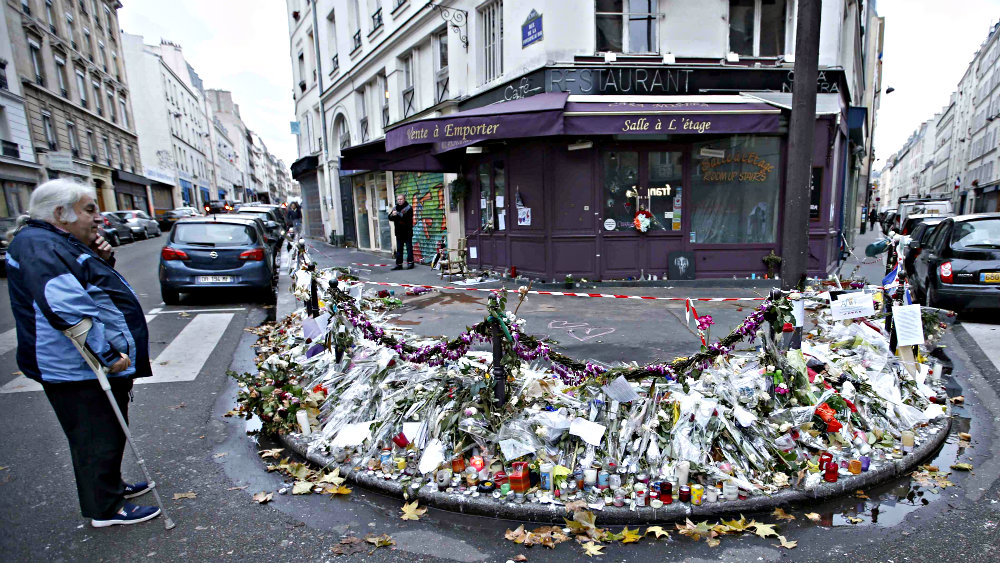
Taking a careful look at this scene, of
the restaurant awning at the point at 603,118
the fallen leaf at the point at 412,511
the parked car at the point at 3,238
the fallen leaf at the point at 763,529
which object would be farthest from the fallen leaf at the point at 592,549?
the parked car at the point at 3,238

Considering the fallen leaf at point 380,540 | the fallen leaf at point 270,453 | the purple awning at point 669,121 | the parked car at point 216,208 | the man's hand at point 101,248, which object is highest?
the purple awning at point 669,121

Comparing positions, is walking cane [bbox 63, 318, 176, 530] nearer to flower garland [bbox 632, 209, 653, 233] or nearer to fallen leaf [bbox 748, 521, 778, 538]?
fallen leaf [bbox 748, 521, 778, 538]

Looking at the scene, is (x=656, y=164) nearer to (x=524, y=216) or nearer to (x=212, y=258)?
(x=524, y=216)

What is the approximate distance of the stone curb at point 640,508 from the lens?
3.04 meters

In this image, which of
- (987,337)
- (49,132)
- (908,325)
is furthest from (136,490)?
(49,132)

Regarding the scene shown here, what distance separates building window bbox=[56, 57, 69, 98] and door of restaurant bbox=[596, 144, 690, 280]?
1420 inches

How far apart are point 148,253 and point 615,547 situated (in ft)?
72.9

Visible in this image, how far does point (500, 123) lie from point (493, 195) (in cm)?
288

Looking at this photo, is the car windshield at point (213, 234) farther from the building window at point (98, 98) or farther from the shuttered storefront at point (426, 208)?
the building window at point (98, 98)

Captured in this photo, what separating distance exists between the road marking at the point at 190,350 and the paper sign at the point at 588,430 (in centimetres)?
443

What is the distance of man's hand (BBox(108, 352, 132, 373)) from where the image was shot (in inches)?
110

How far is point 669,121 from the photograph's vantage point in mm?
9102

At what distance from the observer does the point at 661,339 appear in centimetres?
651

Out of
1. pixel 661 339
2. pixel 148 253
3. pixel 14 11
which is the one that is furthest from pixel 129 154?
pixel 661 339
